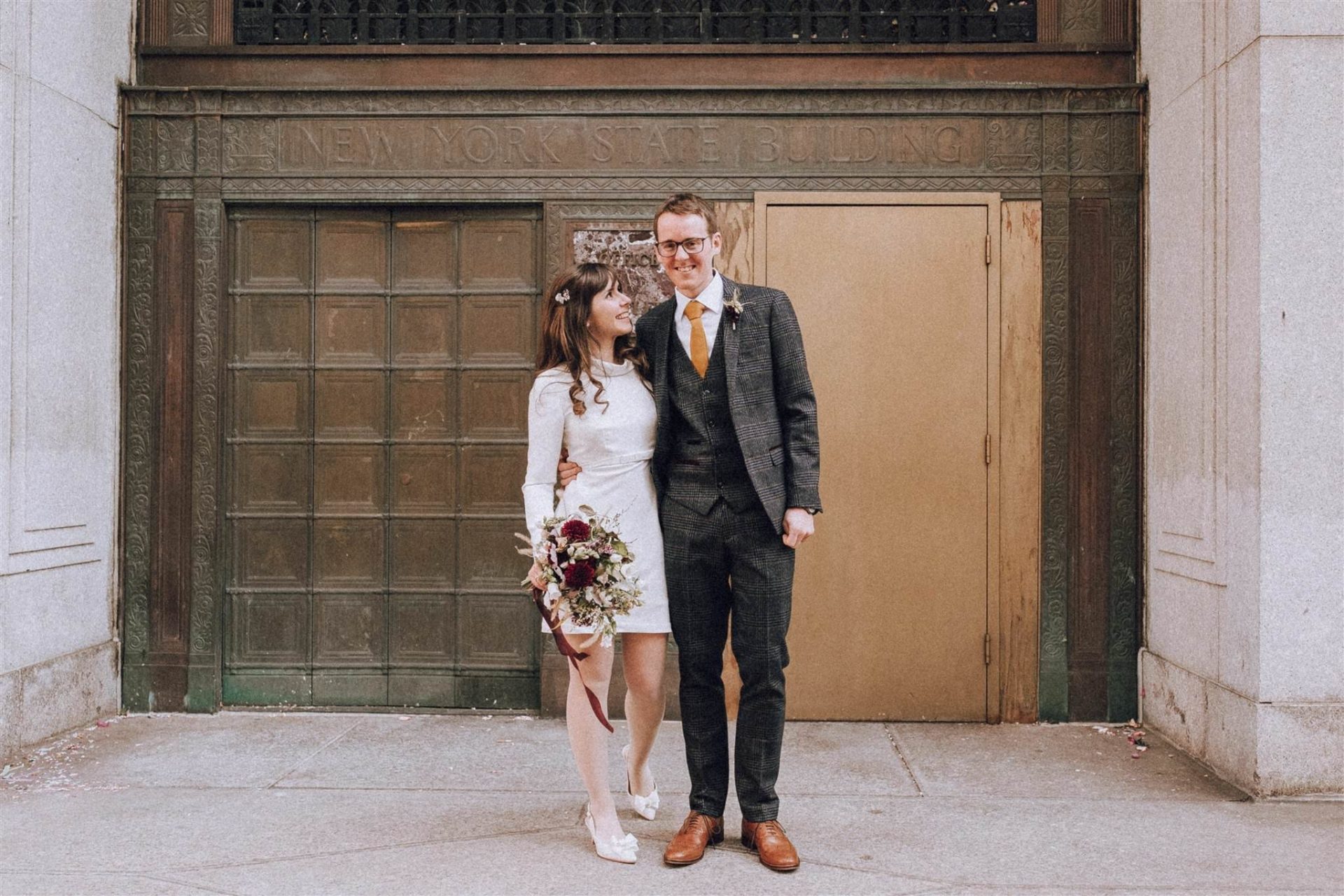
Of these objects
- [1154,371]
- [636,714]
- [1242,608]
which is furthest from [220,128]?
[1242,608]

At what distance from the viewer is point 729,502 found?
3893 mm

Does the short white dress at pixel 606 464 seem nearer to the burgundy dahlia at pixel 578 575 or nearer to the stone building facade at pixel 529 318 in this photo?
the burgundy dahlia at pixel 578 575

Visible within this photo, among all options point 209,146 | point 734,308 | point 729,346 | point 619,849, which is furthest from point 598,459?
point 209,146

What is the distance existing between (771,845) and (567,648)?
3.29 ft

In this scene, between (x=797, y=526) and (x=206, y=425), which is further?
(x=206, y=425)

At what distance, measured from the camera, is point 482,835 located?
4148 millimetres

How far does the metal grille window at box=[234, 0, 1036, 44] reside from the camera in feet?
19.7

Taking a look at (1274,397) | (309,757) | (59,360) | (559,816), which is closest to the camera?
(559,816)

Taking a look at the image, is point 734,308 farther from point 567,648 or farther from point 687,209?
point 567,648

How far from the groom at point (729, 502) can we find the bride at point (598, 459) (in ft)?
0.30

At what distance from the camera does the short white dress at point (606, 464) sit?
12.9 ft

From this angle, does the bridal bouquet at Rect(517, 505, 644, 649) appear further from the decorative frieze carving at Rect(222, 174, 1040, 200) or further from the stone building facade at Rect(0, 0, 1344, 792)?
the decorative frieze carving at Rect(222, 174, 1040, 200)

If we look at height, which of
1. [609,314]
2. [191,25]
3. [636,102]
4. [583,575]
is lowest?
[583,575]

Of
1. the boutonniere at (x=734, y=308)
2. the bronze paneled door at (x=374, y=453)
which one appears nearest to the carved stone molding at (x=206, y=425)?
the bronze paneled door at (x=374, y=453)
